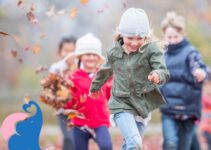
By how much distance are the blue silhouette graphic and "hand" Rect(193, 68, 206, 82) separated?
220 centimetres

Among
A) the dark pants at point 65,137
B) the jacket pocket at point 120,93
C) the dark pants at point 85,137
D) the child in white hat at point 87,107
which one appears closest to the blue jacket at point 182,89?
the child in white hat at point 87,107

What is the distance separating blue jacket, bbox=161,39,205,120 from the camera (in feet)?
27.6

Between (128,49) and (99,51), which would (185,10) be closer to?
(99,51)

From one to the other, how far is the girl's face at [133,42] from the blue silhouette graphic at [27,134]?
3.51 ft

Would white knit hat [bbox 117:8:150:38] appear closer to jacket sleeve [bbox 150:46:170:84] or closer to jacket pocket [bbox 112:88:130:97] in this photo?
jacket sleeve [bbox 150:46:170:84]

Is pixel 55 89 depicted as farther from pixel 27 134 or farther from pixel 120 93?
pixel 120 93

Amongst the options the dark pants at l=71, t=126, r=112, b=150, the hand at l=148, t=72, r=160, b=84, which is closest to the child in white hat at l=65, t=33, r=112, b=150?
the dark pants at l=71, t=126, r=112, b=150

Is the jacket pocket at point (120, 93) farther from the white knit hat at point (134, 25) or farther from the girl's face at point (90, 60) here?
the girl's face at point (90, 60)

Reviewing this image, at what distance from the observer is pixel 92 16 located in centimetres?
2273

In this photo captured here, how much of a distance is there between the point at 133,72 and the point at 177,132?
216cm

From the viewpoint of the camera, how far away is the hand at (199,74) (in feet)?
26.4

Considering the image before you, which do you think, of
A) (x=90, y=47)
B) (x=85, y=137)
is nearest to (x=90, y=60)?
(x=90, y=47)

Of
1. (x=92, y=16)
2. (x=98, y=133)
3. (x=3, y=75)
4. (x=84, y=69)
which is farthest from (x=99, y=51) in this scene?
(x=3, y=75)

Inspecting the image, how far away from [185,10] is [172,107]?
15.0m
